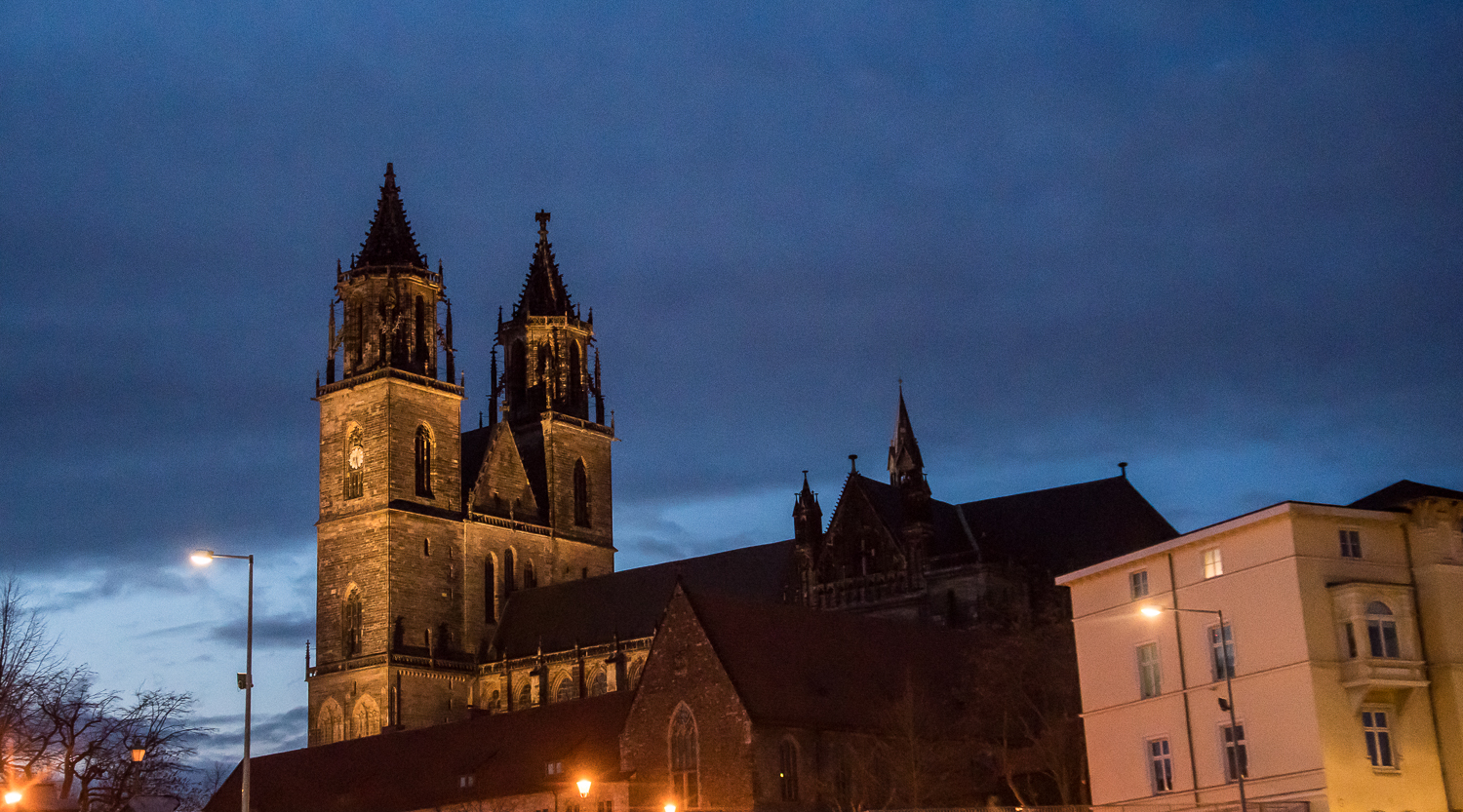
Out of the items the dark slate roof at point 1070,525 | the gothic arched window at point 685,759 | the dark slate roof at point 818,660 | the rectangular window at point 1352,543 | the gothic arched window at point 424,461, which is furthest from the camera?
the gothic arched window at point 424,461

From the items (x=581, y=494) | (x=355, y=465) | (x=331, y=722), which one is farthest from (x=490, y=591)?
(x=331, y=722)

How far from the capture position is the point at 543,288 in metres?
126

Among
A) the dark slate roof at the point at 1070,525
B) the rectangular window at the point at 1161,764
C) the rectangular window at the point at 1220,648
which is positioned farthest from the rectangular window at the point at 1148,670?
the dark slate roof at the point at 1070,525

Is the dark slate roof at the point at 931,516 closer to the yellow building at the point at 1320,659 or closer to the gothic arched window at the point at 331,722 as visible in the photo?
the gothic arched window at the point at 331,722

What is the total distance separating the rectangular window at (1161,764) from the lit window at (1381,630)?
651 centimetres

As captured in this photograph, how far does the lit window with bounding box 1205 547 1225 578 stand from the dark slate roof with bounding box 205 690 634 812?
2334 centimetres

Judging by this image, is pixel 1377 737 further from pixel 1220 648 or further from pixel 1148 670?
pixel 1148 670

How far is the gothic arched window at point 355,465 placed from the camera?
110m

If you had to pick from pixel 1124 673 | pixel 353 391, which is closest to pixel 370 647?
pixel 353 391

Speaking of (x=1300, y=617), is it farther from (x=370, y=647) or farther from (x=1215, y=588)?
(x=370, y=647)

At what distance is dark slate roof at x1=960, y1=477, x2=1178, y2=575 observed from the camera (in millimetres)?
85875

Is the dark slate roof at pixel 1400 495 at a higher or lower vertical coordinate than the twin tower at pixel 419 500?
lower

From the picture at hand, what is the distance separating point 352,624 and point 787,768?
54332 mm

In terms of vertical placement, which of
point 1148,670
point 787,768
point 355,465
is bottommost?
point 787,768
